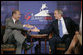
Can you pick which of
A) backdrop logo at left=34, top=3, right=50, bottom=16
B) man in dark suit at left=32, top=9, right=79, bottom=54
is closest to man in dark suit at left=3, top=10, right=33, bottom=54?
man in dark suit at left=32, top=9, right=79, bottom=54

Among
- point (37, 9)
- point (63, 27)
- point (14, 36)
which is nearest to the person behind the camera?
point (14, 36)

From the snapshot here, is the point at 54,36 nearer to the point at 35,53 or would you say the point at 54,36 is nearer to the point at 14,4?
the point at 35,53

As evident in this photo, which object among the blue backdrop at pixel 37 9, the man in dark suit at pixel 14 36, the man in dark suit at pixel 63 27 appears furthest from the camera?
the blue backdrop at pixel 37 9

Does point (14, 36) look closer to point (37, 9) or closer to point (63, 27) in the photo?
point (63, 27)

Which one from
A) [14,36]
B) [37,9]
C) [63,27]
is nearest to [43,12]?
[37,9]

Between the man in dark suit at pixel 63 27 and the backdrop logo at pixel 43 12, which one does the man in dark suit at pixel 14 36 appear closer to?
the man in dark suit at pixel 63 27

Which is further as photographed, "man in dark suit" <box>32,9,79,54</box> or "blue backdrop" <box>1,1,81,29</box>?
"blue backdrop" <box>1,1,81,29</box>

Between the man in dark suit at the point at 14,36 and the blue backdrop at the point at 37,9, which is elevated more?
the blue backdrop at the point at 37,9

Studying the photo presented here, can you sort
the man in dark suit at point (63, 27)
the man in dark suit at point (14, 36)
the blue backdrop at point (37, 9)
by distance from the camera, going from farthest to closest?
the blue backdrop at point (37, 9), the man in dark suit at point (63, 27), the man in dark suit at point (14, 36)

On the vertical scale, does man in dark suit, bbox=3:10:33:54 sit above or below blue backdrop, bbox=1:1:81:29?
below

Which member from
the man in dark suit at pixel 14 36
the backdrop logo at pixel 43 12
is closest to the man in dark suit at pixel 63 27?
the man in dark suit at pixel 14 36

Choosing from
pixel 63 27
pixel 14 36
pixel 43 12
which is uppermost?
pixel 43 12

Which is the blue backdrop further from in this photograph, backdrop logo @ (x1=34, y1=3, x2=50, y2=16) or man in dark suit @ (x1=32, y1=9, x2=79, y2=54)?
man in dark suit @ (x1=32, y1=9, x2=79, y2=54)

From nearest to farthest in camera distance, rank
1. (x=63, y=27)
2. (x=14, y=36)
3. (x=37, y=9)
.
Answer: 1. (x=14, y=36)
2. (x=63, y=27)
3. (x=37, y=9)
